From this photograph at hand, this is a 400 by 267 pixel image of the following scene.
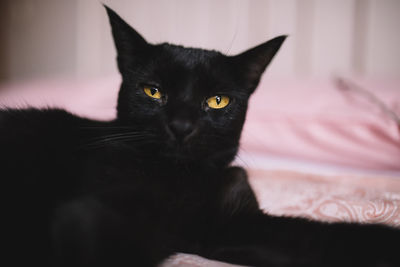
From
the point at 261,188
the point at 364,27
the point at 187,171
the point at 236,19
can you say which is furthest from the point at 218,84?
the point at 364,27

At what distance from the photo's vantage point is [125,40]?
0.83 m

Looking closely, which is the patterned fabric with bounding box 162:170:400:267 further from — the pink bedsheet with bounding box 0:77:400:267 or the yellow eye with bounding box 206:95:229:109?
the yellow eye with bounding box 206:95:229:109

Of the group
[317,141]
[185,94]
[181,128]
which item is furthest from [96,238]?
[317,141]

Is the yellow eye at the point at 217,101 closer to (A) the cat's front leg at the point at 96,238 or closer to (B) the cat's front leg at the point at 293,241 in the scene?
(B) the cat's front leg at the point at 293,241

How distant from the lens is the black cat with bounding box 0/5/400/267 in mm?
482

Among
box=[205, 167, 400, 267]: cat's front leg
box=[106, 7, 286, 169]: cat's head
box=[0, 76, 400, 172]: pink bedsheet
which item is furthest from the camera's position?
box=[0, 76, 400, 172]: pink bedsheet

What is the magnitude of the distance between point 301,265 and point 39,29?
120 inches

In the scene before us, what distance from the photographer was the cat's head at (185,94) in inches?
27.1

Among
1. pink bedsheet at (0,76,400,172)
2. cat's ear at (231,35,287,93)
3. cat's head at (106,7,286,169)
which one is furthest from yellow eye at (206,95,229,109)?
Answer: pink bedsheet at (0,76,400,172)

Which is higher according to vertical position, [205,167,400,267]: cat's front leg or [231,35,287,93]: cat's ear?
[231,35,287,93]: cat's ear

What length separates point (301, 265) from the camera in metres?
0.57

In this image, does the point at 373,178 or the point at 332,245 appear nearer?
the point at 332,245

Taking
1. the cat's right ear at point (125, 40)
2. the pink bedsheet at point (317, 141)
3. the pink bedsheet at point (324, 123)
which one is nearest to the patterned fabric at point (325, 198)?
the pink bedsheet at point (317, 141)

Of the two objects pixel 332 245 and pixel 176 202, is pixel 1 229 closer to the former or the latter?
pixel 176 202
